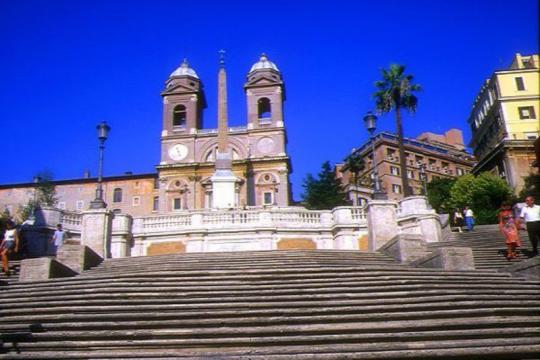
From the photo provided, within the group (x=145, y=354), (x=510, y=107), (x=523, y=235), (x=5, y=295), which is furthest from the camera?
(x=510, y=107)

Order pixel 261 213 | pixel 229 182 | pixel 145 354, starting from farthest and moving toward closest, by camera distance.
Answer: pixel 229 182, pixel 261 213, pixel 145 354

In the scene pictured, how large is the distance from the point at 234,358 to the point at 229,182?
111 feet

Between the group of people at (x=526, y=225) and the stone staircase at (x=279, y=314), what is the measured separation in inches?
82.3

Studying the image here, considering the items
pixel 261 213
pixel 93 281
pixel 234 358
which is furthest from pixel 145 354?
pixel 261 213

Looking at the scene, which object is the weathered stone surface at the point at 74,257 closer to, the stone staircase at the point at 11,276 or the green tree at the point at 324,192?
the stone staircase at the point at 11,276

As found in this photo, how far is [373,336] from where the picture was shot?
8133 mm

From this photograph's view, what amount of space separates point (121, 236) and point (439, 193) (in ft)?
122

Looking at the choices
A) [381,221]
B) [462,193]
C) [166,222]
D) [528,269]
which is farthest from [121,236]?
[462,193]

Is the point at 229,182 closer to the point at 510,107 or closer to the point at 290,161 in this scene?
the point at 290,161

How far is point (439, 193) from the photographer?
53750 millimetres

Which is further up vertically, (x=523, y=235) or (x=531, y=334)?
(x=523, y=235)

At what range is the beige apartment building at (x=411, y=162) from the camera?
2966 inches

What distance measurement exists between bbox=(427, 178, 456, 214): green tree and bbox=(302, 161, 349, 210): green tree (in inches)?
382

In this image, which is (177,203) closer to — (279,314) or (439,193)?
(439,193)
